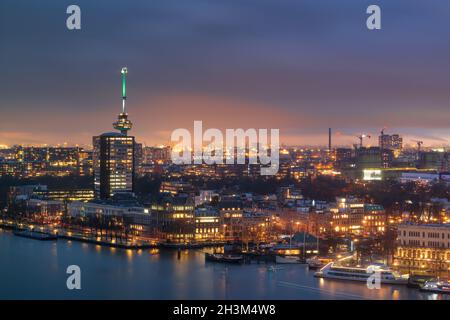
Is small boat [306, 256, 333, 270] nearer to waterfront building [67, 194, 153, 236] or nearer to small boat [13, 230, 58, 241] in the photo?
waterfront building [67, 194, 153, 236]

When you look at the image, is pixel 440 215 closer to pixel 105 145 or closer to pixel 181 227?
pixel 181 227

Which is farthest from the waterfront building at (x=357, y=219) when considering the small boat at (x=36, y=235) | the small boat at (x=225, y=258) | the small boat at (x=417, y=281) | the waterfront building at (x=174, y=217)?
the small boat at (x=417, y=281)

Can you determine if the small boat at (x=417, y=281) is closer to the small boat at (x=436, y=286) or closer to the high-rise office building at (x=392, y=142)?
the small boat at (x=436, y=286)

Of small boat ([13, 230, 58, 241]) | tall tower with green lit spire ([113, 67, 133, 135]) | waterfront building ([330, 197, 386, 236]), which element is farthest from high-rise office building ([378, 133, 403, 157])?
small boat ([13, 230, 58, 241])

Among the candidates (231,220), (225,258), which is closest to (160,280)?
(225,258)

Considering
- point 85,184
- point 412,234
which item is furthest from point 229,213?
point 85,184
